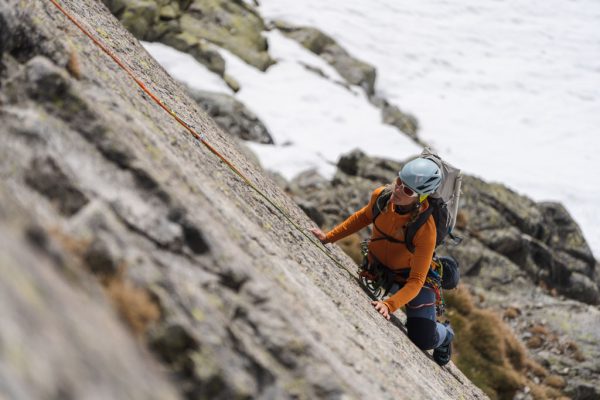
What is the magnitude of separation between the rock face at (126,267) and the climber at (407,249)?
1856 mm

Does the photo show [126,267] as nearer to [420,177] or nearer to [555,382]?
[420,177]

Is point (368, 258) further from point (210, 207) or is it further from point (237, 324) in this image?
point (237, 324)

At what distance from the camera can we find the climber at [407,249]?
24.3 ft

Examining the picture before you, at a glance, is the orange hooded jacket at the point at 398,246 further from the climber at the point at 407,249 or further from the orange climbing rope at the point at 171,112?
the orange climbing rope at the point at 171,112

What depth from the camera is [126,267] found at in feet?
12.6

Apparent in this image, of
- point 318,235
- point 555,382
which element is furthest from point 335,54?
point 318,235

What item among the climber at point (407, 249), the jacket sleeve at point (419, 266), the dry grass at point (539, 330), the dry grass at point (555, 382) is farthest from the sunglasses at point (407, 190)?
the dry grass at point (539, 330)

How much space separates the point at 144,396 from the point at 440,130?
3734cm

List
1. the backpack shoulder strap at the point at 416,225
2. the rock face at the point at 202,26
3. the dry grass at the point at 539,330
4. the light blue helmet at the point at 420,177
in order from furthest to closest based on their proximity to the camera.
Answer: the rock face at the point at 202,26 → the dry grass at the point at 539,330 → the backpack shoulder strap at the point at 416,225 → the light blue helmet at the point at 420,177

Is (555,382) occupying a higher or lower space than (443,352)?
lower

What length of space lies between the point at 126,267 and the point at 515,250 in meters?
20.1

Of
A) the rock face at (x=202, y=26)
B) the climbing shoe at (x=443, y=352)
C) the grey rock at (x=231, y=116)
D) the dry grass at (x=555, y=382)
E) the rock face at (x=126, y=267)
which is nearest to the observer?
the rock face at (x=126, y=267)

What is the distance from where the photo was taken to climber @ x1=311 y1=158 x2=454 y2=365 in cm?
741

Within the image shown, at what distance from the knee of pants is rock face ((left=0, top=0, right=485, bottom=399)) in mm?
2499
